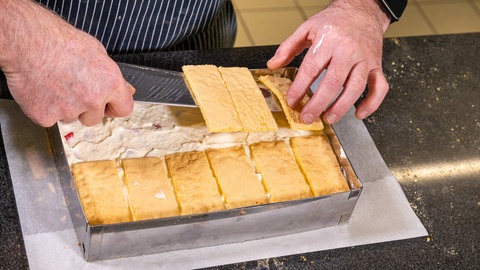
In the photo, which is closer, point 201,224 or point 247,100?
point 201,224

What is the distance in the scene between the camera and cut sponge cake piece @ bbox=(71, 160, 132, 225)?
155 centimetres

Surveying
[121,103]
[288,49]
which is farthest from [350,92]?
[121,103]

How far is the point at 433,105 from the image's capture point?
2.14 metres

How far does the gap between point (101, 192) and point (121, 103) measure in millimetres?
199

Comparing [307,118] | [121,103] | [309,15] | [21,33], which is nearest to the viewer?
[21,33]

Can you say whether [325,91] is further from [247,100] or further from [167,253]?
[167,253]

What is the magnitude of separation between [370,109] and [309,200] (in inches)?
13.4

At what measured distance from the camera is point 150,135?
1751 mm

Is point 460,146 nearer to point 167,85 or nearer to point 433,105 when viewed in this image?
point 433,105

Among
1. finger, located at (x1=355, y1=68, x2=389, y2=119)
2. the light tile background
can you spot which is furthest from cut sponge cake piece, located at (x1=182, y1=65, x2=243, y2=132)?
the light tile background

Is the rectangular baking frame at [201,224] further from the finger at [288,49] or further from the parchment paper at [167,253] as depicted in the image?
the finger at [288,49]

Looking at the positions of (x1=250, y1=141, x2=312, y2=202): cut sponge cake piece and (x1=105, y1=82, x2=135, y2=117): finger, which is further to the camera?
(x1=250, y1=141, x2=312, y2=202): cut sponge cake piece

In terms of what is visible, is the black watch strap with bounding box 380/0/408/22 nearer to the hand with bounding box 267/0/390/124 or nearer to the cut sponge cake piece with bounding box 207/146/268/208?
the hand with bounding box 267/0/390/124

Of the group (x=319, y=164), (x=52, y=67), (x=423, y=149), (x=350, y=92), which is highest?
(x=52, y=67)
